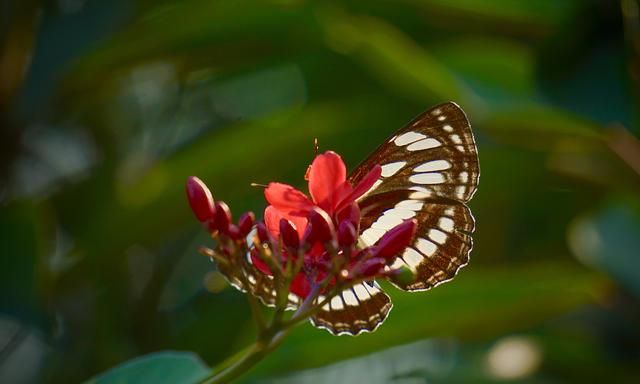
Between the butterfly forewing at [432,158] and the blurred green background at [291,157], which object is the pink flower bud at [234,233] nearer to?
the butterfly forewing at [432,158]

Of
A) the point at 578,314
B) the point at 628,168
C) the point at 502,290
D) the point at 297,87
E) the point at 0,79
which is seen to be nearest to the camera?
the point at 502,290

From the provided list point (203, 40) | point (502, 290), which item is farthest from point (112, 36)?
point (502, 290)

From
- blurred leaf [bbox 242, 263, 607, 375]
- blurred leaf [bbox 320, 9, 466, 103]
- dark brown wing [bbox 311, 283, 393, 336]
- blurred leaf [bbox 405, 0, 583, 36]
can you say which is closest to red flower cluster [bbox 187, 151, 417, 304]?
dark brown wing [bbox 311, 283, 393, 336]

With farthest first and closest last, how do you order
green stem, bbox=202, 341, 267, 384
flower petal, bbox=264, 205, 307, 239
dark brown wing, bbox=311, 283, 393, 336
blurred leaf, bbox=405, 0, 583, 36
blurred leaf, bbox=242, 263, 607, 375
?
blurred leaf, bbox=405, 0, 583, 36 → blurred leaf, bbox=242, 263, 607, 375 → dark brown wing, bbox=311, 283, 393, 336 → flower petal, bbox=264, 205, 307, 239 → green stem, bbox=202, 341, 267, 384

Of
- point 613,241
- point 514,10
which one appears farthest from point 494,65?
point 613,241

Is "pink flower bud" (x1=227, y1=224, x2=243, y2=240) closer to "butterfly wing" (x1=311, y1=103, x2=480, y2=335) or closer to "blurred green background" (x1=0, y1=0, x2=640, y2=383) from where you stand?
"butterfly wing" (x1=311, y1=103, x2=480, y2=335)

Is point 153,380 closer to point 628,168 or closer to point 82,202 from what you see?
point 82,202

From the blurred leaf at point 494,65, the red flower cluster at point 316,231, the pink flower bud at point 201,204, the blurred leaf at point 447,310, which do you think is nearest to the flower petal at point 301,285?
the red flower cluster at point 316,231
